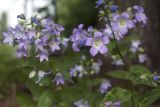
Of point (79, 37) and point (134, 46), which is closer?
point (79, 37)

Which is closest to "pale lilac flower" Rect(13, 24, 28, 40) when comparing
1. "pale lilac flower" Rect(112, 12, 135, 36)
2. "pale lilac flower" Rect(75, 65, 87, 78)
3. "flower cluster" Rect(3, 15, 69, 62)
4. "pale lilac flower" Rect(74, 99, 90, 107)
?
"flower cluster" Rect(3, 15, 69, 62)

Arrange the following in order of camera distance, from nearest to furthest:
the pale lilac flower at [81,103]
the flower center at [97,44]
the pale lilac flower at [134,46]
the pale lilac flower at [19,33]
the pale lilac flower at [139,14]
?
the flower center at [97,44], the pale lilac flower at [139,14], the pale lilac flower at [19,33], the pale lilac flower at [81,103], the pale lilac flower at [134,46]

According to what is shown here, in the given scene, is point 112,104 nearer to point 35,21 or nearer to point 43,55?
point 43,55

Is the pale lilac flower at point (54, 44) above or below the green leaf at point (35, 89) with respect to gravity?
above

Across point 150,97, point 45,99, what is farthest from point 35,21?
point 150,97

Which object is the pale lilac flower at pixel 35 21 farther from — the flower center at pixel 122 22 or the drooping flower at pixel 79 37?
the flower center at pixel 122 22

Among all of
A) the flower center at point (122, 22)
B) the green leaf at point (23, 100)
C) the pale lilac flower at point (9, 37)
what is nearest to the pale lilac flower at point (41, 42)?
the pale lilac flower at point (9, 37)

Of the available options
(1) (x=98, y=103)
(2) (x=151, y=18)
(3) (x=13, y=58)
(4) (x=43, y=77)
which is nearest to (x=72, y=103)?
(1) (x=98, y=103)
